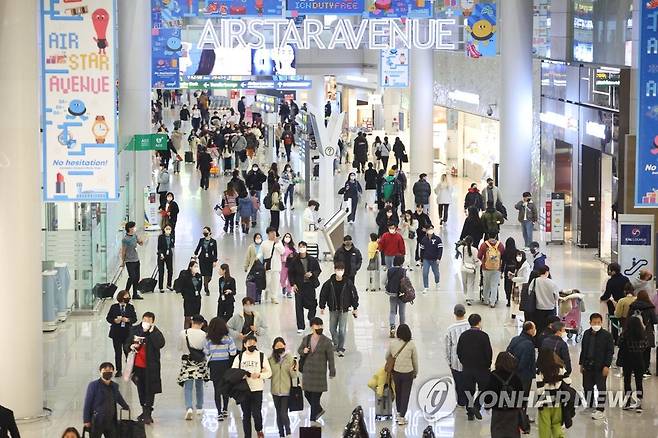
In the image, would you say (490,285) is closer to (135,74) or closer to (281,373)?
(281,373)

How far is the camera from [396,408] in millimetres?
16406

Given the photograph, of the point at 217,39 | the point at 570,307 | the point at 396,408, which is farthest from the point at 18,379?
the point at 217,39

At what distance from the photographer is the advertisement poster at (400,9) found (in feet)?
112

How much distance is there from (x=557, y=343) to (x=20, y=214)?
6.32 m

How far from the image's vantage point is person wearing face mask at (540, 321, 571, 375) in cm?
1579

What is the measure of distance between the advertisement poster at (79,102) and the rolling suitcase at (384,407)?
14.6 ft

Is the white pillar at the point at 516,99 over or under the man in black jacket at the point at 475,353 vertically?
over

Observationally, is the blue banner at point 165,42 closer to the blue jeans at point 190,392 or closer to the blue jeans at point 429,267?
the blue jeans at point 429,267

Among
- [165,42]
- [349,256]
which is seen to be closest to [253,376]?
[349,256]

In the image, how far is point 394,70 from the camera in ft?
143

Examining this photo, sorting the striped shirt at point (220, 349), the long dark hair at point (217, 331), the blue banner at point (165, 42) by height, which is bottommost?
the striped shirt at point (220, 349)

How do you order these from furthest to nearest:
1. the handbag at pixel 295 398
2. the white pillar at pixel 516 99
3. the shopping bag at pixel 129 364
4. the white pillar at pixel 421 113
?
the white pillar at pixel 421 113, the white pillar at pixel 516 99, the shopping bag at pixel 129 364, the handbag at pixel 295 398

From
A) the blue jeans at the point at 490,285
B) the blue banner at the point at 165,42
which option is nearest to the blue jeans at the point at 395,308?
the blue jeans at the point at 490,285

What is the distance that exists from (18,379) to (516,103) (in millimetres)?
20360
